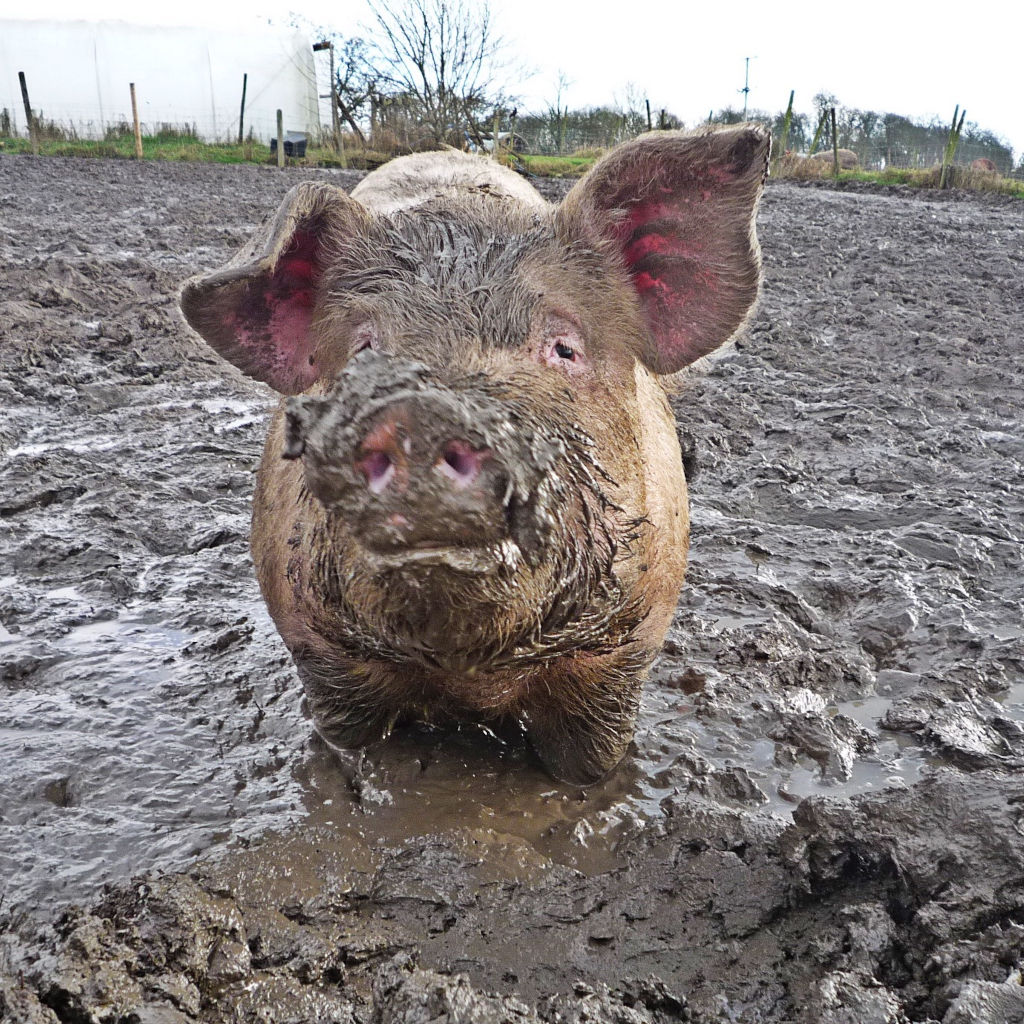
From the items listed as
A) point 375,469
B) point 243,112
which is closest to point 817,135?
point 243,112

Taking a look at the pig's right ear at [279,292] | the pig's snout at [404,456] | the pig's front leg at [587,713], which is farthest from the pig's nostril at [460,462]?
the pig's front leg at [587,713]

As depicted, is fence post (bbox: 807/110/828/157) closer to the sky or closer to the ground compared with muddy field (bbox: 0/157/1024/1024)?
closer to the sky

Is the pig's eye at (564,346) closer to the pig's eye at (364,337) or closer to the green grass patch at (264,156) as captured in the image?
the pig's eye at (364,337)

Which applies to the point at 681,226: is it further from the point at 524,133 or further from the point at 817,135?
the point at 524,133

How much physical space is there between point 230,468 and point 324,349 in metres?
2.91

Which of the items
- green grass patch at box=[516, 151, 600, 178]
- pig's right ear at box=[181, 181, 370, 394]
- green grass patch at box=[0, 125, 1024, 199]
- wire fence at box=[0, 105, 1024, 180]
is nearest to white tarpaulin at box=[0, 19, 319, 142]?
wire fence at box=[0, 105, 1024, 180]

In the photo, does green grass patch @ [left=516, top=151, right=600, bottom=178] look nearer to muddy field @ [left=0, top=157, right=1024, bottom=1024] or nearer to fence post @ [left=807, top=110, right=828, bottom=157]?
fence post @ [left=807, top=110, right=828, bottom=157]

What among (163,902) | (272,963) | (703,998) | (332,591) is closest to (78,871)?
(163,902)

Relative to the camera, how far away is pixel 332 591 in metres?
2.40

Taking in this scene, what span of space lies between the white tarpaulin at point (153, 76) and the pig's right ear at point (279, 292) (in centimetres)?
3197

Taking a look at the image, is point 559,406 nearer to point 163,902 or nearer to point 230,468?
point 163,902

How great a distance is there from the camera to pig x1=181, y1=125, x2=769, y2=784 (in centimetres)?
181

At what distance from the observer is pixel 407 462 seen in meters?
1.73

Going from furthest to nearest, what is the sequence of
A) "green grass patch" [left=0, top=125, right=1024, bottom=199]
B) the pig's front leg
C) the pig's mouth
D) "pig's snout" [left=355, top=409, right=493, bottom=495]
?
1. "green grass patch" [left=0, top=125, right=1024, bottom=199]
2. the pig's front leg
3. the pig's mouth
4. "pig's snout" [left=355, top=409, right=493, bottom=495]
